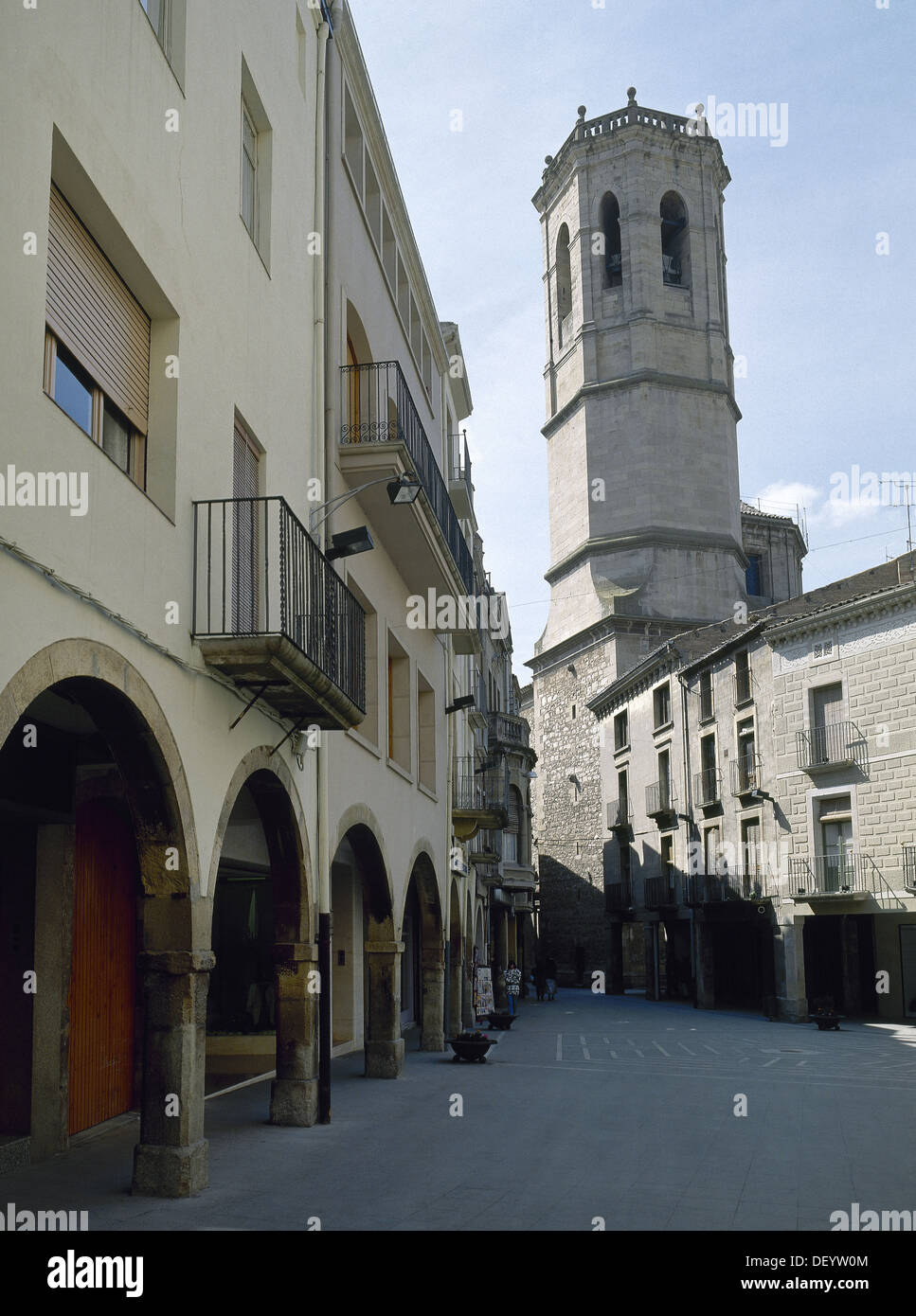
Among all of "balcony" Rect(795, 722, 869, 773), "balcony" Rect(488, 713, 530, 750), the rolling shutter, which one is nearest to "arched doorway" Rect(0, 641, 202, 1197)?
the rolling shutter

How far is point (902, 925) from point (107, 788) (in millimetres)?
24968

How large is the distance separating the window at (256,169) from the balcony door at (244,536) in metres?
1.92

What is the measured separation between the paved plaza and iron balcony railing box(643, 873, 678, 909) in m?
20.9

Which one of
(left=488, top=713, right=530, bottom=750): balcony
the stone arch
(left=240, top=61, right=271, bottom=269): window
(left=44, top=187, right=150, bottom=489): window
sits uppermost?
the stone arch

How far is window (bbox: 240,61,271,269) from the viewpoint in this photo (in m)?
11.4

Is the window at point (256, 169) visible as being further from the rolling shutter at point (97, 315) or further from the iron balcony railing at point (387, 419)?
the rolling shutter at point (97, 315)

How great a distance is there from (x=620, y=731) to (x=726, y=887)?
42.9ft

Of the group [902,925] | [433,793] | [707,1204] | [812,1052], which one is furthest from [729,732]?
[707,1204]

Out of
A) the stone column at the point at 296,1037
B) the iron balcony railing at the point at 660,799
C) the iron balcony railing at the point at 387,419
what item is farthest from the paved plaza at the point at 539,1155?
the iron balcony railing at the point at 660,799

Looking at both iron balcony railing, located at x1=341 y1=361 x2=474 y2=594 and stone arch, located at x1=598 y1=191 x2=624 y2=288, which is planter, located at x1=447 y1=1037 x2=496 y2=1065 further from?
stone arch, located at x1=598 y1=191 x2=624 y2=288

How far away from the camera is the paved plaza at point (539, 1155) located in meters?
8.41

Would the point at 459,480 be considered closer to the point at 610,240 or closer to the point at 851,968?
the point at 851,968

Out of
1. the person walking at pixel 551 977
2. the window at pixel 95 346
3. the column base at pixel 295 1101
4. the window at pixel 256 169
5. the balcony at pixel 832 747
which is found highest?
the window at pixel 256 169
